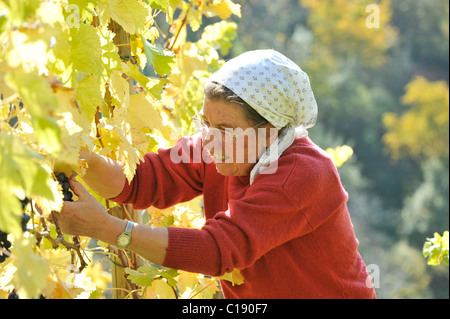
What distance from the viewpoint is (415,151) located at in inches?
443

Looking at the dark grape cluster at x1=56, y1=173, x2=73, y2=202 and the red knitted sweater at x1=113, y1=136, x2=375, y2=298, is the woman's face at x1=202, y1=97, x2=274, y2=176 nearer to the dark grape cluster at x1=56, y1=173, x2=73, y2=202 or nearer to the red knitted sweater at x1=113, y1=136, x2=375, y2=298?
the red knitted sweater at x1=113, y1=136, x2=375, y2=298

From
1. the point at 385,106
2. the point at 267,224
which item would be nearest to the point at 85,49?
the point at 267,224

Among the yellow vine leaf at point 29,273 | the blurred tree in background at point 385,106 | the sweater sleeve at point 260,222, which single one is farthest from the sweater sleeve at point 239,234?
the blurred tree in background at point 385,106

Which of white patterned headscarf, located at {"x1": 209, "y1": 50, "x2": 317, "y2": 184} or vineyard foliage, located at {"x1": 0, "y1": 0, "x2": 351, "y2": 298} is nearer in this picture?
vineyard foliage, located at {"x1": 0, "y1": 0, "x2": 351, "y2": 298}

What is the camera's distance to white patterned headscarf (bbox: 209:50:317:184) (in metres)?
1.24

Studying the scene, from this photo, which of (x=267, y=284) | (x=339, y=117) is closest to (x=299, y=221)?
(x=267, y=284)

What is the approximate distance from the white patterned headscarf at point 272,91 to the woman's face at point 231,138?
1.0 inches

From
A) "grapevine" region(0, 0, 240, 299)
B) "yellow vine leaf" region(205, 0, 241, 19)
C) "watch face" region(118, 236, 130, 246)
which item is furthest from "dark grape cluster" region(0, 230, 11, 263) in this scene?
"yellow vine leaf" region(205, 0, 241, 19)

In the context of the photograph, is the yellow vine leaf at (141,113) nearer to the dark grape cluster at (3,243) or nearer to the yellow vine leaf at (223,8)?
the dark grape cluster at (3,243)

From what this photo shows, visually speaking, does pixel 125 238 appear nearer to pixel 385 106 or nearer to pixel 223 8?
pixel 223 8

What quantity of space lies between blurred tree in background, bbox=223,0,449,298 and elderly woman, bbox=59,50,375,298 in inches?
264

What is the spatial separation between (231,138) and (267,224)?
20cm

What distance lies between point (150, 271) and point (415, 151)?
10710 mm

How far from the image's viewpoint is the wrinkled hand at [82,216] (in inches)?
38.3
